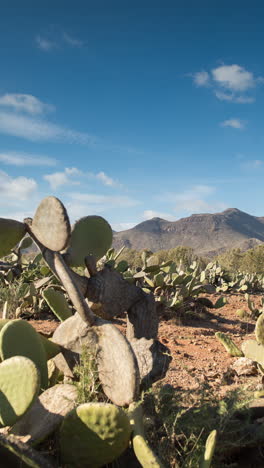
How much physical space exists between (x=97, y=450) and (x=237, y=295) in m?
8.67

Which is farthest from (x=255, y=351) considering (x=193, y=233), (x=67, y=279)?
(x=193, y=233)

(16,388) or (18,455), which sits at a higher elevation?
(16,388)

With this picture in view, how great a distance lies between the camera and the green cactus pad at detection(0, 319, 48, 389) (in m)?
2.23

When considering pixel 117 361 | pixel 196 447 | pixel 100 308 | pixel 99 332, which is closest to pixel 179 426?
pixel 196 447

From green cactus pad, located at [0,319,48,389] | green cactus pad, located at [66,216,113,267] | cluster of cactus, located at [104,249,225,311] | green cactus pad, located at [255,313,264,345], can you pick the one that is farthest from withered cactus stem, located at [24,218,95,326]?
cluster of cactus, located at [104,249,225,311]

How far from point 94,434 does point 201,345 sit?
3704mm

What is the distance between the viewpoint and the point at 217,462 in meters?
1.91

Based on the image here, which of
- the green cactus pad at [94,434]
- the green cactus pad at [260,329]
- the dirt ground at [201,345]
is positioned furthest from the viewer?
the dirt ground at [201,345]

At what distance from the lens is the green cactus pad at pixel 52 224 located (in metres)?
2.05

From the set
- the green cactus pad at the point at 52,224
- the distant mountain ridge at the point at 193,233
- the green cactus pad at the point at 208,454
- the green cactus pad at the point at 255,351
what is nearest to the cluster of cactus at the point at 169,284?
the green cactus pad at the point at 255,351

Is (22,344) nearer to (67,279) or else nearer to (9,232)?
(67,279)

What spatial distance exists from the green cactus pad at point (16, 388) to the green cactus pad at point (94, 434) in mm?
207

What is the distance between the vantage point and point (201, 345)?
5238mm

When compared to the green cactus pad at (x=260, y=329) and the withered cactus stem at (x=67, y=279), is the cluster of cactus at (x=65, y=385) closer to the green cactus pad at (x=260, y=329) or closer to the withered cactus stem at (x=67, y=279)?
the withered cactus stem at (x=67, y=279)
